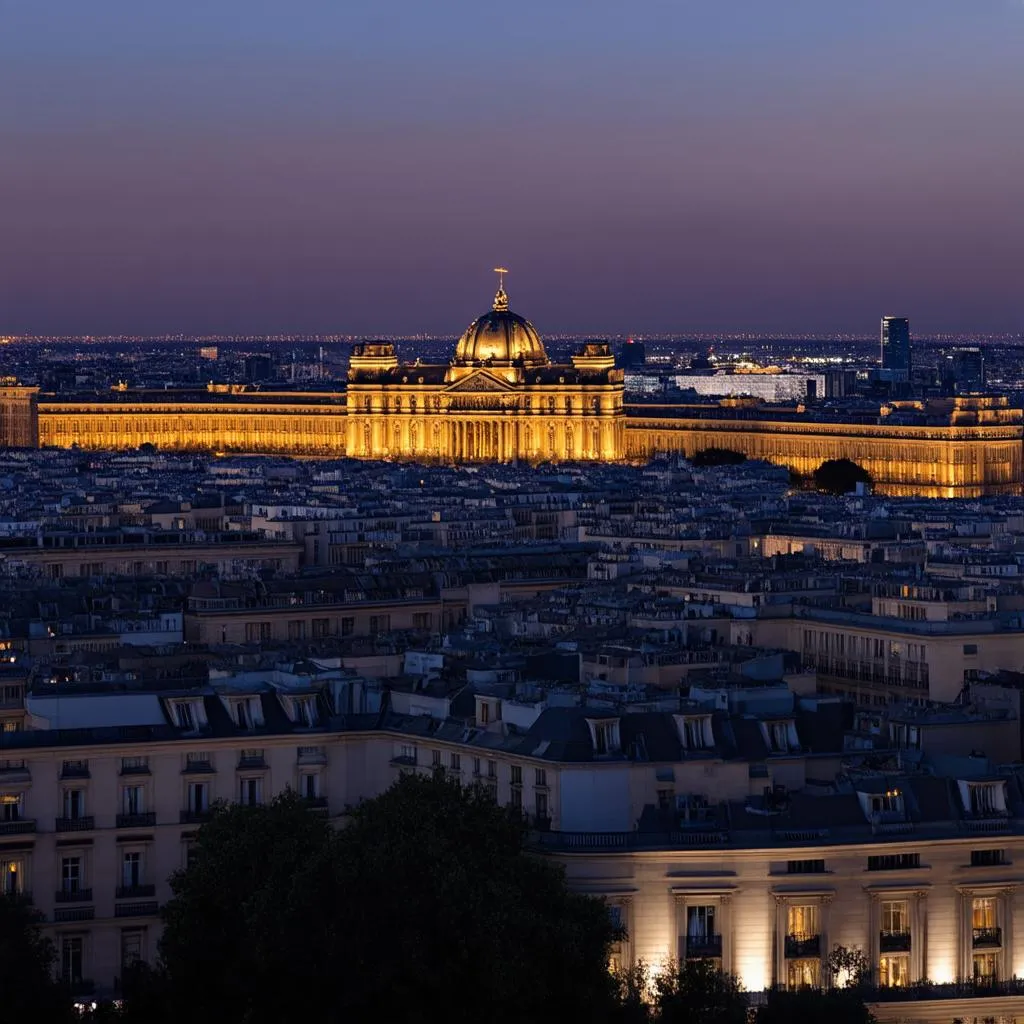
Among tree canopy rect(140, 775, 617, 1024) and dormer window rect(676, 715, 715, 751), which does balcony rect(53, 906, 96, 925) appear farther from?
dormer window rect(676, 715, 715, 751)

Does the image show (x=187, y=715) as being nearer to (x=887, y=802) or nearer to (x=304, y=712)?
(x=304, y=712)

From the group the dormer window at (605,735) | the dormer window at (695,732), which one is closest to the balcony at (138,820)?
the dormer window at (605,735)

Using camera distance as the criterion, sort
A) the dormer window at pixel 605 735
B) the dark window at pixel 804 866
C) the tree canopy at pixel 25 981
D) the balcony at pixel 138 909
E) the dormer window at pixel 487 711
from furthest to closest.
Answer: the dormer window at pixel 487 711
the balcony at pixel 138 909
the dormer window at pixel 605 735
the dark window at pixel 804 866
the tree canopy at pixel 25 981

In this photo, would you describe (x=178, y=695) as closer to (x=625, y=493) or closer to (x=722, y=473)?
(x=625, y=493)

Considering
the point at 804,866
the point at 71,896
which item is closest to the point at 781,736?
the point at 804,866

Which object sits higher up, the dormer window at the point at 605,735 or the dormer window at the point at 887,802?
the dormer window at the point at 605,735

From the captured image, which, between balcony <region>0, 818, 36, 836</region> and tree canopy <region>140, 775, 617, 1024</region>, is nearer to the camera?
tree canopy <region>140, 775, 617, 1024</region>

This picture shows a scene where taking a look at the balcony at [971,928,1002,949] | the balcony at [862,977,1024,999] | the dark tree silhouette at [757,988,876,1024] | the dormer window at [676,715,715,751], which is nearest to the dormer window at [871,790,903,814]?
the balcony at [971,928,1002,949]

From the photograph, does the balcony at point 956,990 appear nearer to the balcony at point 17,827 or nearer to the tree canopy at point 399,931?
the tree canopy at point 399,931
